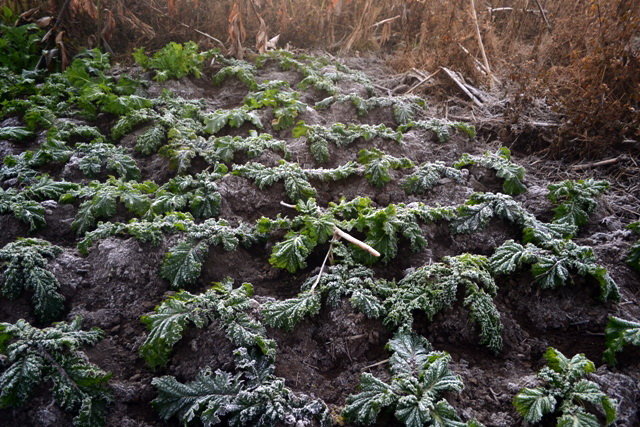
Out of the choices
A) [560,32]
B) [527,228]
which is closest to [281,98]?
[527,228]

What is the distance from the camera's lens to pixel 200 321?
8.63 ft

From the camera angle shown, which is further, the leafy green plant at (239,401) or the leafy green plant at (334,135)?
the leafy green plant at (334,135)

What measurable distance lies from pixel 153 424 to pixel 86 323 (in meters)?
0.80

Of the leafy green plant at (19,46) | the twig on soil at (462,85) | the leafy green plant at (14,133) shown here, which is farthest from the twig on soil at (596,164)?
the leafy green plant at (19,46)

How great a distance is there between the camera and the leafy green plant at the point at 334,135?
4.26m

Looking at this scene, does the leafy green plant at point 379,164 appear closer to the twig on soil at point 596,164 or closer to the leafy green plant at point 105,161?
the twig on soil at point 596,164

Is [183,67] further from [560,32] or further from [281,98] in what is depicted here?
[560,32]

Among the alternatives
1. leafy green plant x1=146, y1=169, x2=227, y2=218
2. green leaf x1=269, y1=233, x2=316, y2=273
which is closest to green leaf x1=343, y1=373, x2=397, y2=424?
green leaf x1=269, y1=233, x2=316, y2=273

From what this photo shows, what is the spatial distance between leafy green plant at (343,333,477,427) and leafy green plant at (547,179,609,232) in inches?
66.9

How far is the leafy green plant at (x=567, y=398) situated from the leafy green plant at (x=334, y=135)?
101 inches

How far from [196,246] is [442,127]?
2773mm

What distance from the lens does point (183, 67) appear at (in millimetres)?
5441

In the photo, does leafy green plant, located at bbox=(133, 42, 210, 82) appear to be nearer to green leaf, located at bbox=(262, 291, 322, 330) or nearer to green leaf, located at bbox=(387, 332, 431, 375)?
green leaf, located at bbox=(262, 291, 322, 330)

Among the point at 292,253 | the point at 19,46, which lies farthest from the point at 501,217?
the point at 19,46
